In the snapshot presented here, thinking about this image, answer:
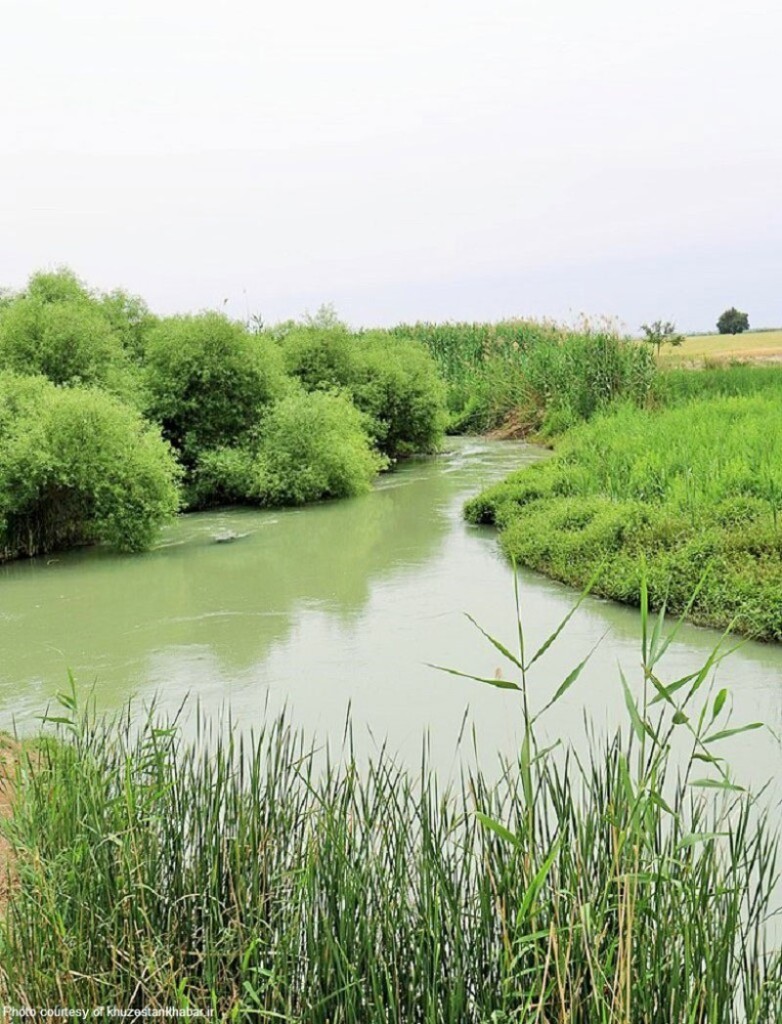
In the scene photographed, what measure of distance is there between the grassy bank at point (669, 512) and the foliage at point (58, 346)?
5355 mm

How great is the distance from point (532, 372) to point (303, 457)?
9.03 m

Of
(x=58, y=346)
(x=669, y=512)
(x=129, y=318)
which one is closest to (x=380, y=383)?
(x=129, y=318)

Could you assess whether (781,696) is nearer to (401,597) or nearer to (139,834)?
(401,597)

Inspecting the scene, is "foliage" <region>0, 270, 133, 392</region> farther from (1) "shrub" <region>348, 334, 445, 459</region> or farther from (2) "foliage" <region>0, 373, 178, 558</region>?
(1) "shrub" <region>348, 334, 445, 459</region>

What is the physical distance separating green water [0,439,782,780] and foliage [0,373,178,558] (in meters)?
0.43

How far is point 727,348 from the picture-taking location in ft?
108

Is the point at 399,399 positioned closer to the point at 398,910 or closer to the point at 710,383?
the point at 710,383

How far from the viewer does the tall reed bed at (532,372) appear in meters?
20.0

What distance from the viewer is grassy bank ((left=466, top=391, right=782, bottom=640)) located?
743cm

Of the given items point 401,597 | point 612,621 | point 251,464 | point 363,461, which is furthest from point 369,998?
point 363,461

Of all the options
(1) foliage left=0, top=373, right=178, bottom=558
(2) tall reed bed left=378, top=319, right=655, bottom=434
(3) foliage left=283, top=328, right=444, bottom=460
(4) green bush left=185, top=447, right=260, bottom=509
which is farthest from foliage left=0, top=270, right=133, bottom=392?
(2) tall reed bed left=378, top=319, right=655, bottom=434

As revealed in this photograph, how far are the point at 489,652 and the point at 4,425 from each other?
6.48 meters

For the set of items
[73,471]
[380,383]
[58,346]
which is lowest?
[73,471]

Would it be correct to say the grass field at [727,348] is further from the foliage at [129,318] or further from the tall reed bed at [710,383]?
the foliage at [129,318]
